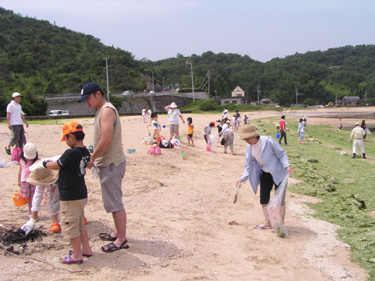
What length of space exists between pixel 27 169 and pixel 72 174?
5.08 ft

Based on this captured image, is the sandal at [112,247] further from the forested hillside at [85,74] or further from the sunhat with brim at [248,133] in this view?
the forested hillside at [85,74]

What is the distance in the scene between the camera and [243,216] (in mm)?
6996

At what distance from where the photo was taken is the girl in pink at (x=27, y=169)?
5422mm

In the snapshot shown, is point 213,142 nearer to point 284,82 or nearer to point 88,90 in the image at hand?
point 88,90

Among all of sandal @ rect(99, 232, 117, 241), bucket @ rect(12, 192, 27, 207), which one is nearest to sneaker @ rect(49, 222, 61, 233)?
sandal @ rect(99, 232, 117, 241)

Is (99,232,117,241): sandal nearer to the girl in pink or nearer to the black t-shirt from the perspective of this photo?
the black t-shirt

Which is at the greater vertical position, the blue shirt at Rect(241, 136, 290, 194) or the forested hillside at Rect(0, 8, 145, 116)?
the forested hillside at Rect(0, 8, 145, 116)

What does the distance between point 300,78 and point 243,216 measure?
130m

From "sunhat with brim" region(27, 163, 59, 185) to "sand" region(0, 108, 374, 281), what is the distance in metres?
0.78

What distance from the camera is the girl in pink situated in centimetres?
542

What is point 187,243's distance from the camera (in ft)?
17.4

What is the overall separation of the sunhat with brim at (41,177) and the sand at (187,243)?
78 centimetres

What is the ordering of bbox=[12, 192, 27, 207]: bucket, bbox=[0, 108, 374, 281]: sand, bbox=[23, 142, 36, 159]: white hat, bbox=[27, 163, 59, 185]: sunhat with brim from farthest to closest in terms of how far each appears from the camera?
bbox=[12, 192, 27, 207]: bucket, bbox=[23, 142, 36, 159]: white hat, bbox=[27, 163, 59, 185]: sunhat with brim, bbox=[0, 108, 374, 281]: sand

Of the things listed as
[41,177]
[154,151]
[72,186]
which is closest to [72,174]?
[72,186]
